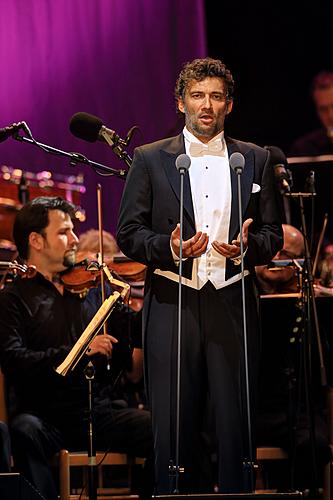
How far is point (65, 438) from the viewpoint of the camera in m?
4.66

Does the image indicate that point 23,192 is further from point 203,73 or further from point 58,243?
point 203,73

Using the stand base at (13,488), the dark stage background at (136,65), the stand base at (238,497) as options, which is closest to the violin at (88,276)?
the stand base at (13,488)

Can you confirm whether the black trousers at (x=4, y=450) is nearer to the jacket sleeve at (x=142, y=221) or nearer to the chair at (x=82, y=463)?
the chair at (x=82, y=463)

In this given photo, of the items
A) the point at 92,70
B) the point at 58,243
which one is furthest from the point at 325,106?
the point at 58,243

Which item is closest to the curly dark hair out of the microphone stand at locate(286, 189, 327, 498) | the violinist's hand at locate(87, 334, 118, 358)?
the microphone stand at locate(286, 189, 327, 498)

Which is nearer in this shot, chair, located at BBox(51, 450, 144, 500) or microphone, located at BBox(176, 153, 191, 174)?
microphone, located at BBox(176, 153, 191, 174)

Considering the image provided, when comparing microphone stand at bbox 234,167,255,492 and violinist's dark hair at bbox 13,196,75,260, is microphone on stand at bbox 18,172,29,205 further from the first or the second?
microphone stand at bbox 234,167,255,492

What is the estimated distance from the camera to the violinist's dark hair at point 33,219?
5215mm

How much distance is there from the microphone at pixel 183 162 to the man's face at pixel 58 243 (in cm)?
157

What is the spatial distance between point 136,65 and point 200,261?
4.86 meters

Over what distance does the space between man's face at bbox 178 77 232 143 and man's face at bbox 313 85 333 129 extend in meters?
4.44

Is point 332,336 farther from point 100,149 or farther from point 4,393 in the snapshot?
point 100,149

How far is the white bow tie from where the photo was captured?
12.4 ft

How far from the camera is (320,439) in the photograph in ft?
15.7
